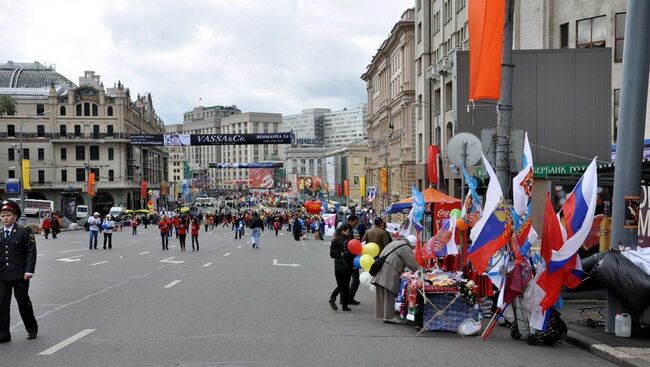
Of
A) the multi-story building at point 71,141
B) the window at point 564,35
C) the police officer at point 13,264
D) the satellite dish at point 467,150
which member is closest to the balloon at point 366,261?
the satellite dish at point 467,150

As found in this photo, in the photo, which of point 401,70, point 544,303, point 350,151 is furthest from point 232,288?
point 350,151

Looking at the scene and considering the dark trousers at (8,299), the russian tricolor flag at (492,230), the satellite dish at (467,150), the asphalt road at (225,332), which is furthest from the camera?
the satellite dish at (467,150)

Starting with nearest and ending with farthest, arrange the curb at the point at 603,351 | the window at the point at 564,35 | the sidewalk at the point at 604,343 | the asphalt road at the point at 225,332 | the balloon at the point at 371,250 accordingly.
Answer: the curb at the point at 603,351 < the sidewalk at the point at 604,343 < the asphalt road at the point at 225,332 < the balloon at the point at 371,250 < the window at the point at 564,35

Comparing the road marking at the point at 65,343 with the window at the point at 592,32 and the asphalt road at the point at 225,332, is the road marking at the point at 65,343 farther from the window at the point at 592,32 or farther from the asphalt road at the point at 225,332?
the window at the point at 592,32

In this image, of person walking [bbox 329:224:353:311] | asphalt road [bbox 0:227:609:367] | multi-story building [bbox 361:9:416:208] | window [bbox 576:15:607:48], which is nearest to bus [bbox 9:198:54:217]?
multi-story building [bbox 361:9:416:208]

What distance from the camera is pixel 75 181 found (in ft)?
292

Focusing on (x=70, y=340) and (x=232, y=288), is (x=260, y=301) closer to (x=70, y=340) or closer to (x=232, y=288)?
(x=232, y=288)

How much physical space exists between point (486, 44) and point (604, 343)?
537cm

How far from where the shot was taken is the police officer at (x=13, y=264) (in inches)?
357

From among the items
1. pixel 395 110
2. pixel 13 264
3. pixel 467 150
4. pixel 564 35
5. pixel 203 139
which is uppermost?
pixel 564 35

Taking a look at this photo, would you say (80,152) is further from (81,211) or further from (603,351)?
(603,351)

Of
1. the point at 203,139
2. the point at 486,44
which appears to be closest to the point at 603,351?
the point at 486,44

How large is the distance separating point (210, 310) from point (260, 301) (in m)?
1.53

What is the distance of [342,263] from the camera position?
490 inches
